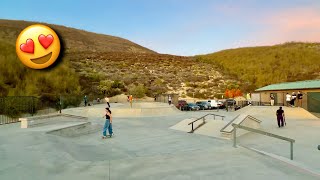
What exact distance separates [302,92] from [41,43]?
2434cm

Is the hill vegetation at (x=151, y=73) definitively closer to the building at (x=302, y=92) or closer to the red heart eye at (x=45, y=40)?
the red heart eye at (x=45, y=40)

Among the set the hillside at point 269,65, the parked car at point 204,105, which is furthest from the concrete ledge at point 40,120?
the hillside at point 269,65

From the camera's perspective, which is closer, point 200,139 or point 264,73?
point 200,139

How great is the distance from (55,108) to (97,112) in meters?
4.38

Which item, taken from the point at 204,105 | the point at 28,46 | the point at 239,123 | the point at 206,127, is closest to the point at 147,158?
the point at 239,123

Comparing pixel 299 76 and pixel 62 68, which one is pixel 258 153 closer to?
pixel 62 68

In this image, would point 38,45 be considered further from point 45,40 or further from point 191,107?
point 191,107

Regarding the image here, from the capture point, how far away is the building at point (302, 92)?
89.1 ft

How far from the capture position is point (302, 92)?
97.9ft

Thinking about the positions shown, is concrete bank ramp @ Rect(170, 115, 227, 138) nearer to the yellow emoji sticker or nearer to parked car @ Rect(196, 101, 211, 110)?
the yellow emoji sticker

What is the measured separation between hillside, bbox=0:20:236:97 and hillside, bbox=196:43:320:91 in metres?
6.06

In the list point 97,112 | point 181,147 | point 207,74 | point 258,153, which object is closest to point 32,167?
point 181,147

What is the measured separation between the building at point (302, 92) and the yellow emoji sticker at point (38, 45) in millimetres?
21733

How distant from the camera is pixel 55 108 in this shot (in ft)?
92.8
